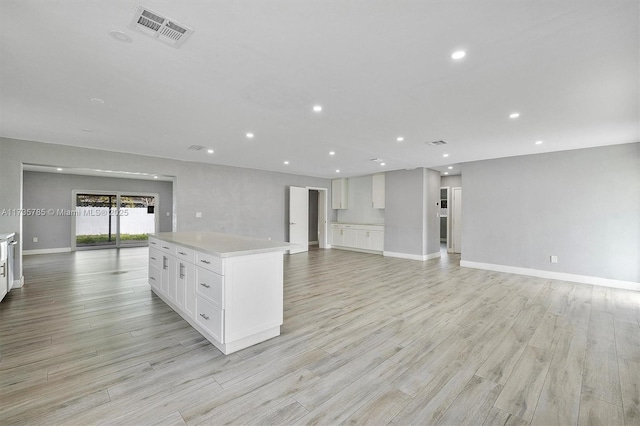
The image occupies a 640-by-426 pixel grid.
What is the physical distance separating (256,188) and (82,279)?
4208 millimetres

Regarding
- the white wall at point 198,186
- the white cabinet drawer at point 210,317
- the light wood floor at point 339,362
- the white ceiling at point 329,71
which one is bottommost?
the light wood floor at point 339,362

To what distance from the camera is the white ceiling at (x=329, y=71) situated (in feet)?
5.84

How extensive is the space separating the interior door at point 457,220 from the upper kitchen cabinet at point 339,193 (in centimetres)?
346

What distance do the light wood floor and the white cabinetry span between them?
171 inches

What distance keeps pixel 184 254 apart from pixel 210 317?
2.85 feet

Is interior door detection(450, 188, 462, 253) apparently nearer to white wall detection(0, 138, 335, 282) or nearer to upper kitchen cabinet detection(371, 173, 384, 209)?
upper kitchen cabinet detection(371, 173, 384, 209)

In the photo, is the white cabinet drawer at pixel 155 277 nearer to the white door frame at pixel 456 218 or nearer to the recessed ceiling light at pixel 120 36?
the recessed ceiling light at pixel 120 36

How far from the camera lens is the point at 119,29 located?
1917mm

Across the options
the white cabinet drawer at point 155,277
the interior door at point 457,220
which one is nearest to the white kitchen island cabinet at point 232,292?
the white cabinet drawer at point 155,277

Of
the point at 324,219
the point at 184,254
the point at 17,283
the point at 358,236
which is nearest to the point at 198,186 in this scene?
the point at 17,283

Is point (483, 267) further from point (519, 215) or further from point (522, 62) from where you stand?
point (522, 62)

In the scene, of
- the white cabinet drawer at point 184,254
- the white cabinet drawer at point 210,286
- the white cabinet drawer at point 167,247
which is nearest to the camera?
the white cabinet drawer at point 210,286

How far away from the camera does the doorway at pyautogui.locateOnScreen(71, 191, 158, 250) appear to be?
9.11 meters

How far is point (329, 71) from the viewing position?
8.16 ft
